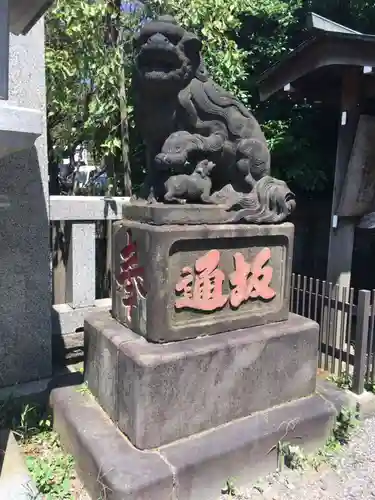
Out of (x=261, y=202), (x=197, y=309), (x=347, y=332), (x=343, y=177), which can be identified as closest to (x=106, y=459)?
(x=197, y=309)

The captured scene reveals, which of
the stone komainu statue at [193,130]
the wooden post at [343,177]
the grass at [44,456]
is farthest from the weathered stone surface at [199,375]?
the wooden post at [343,177]

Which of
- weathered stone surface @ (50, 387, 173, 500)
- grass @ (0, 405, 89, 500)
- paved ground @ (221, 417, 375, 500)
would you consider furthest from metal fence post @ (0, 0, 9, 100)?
paved ground @ (221, 417, 375, 500)

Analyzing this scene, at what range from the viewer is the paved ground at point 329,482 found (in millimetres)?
2975

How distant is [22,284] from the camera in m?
3.86

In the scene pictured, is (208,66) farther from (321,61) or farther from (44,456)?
(44,456)

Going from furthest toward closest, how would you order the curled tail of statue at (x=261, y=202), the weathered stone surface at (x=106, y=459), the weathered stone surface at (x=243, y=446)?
the curled tail of statue at (x=261, y=202) → the weathered stone surface at (x=243, y=446) → the weathered stone surface at (x=106, y=459)

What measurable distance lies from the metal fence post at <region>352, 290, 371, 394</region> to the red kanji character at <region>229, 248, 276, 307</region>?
4.18 feet

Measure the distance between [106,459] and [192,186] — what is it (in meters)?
1.86

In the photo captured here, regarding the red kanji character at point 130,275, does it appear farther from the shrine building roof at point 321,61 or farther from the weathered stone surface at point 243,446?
the shrine building roof at point 321,61

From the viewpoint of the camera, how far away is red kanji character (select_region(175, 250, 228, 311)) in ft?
→ 9.94

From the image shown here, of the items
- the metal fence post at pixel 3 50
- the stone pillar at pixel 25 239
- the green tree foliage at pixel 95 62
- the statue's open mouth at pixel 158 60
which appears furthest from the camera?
the green tree foliage at pixel 95 62

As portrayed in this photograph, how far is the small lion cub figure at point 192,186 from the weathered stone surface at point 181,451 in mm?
1639

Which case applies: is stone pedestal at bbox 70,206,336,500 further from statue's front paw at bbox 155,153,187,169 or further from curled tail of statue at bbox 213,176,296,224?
statue's front paw at bbox 155,153,187,169

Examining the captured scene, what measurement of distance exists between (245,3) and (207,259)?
199 inches
